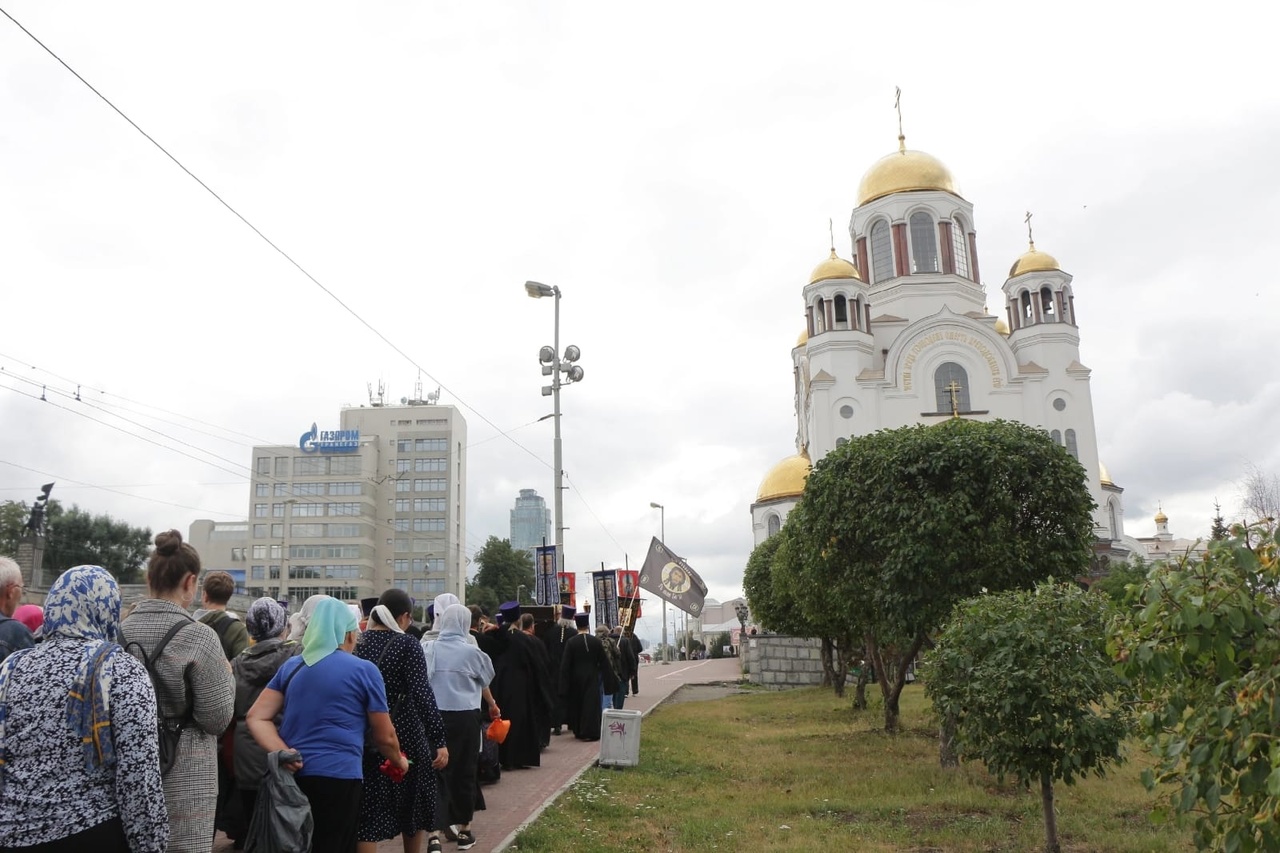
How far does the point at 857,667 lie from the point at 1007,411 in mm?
21551

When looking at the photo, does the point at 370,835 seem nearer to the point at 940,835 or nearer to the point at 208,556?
the point at 940,835

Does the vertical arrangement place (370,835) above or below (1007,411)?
below

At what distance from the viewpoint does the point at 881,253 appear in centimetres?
4769

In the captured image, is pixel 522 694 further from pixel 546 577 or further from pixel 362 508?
pixel 362 508

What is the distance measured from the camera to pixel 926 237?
46719 mm

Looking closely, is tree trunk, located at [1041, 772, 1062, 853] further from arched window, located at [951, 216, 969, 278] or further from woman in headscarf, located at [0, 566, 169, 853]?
arched window, located at [951, 216, 969, 278]

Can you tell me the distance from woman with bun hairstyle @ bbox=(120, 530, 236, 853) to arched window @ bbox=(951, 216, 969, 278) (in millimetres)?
46293

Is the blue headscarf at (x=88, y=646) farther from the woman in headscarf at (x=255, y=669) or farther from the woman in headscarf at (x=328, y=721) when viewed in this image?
the woman in headscarf at (x=255, y=669)

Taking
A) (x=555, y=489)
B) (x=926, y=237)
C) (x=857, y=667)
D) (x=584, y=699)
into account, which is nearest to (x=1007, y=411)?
(x=926, y=237)

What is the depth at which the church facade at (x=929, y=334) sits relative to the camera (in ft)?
141

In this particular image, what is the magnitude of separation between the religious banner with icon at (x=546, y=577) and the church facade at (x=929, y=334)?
894 inches

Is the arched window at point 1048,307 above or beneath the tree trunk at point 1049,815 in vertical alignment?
above

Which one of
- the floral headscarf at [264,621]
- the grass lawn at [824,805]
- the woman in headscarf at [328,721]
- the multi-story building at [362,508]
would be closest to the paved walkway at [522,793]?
the grass lawn at [824,805]

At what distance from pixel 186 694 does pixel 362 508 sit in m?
75.8
